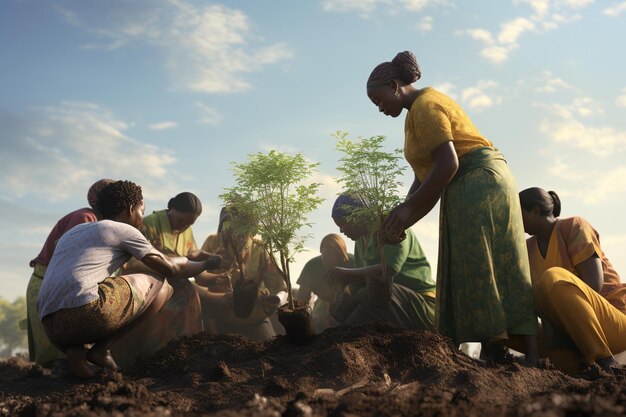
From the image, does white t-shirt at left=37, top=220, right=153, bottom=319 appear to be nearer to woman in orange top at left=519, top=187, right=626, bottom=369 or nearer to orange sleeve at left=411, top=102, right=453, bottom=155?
orange sleeve at left=411, top=102, right=453, bottom=155

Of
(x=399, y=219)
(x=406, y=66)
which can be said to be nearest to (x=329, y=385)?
(x=399, y=219)

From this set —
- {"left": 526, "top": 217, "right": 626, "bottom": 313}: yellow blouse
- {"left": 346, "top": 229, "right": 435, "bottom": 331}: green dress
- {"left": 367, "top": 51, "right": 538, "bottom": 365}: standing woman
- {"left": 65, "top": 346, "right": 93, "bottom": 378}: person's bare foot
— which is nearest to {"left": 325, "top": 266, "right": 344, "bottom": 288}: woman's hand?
{"left": 346, "top": 229, "right": 435, "bottom": 331}: green dress

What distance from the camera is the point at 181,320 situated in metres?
6.86

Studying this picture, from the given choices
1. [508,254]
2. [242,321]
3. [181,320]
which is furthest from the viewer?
[242,321]

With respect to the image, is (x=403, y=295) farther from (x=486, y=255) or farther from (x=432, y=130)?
(x=432, y=130)

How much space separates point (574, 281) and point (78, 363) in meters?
4.07

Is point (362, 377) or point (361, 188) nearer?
point (362, 377)

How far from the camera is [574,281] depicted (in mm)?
4625

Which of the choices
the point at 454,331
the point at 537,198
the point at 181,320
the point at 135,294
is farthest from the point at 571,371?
the point at 181,320

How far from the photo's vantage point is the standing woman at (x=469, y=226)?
4.48m

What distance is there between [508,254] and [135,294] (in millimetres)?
3090

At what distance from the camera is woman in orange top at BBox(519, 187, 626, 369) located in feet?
15.1

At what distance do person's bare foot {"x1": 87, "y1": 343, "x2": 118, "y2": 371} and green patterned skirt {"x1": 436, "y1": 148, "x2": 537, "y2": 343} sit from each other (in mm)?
2916

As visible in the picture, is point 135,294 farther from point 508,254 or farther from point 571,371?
point 571,371
